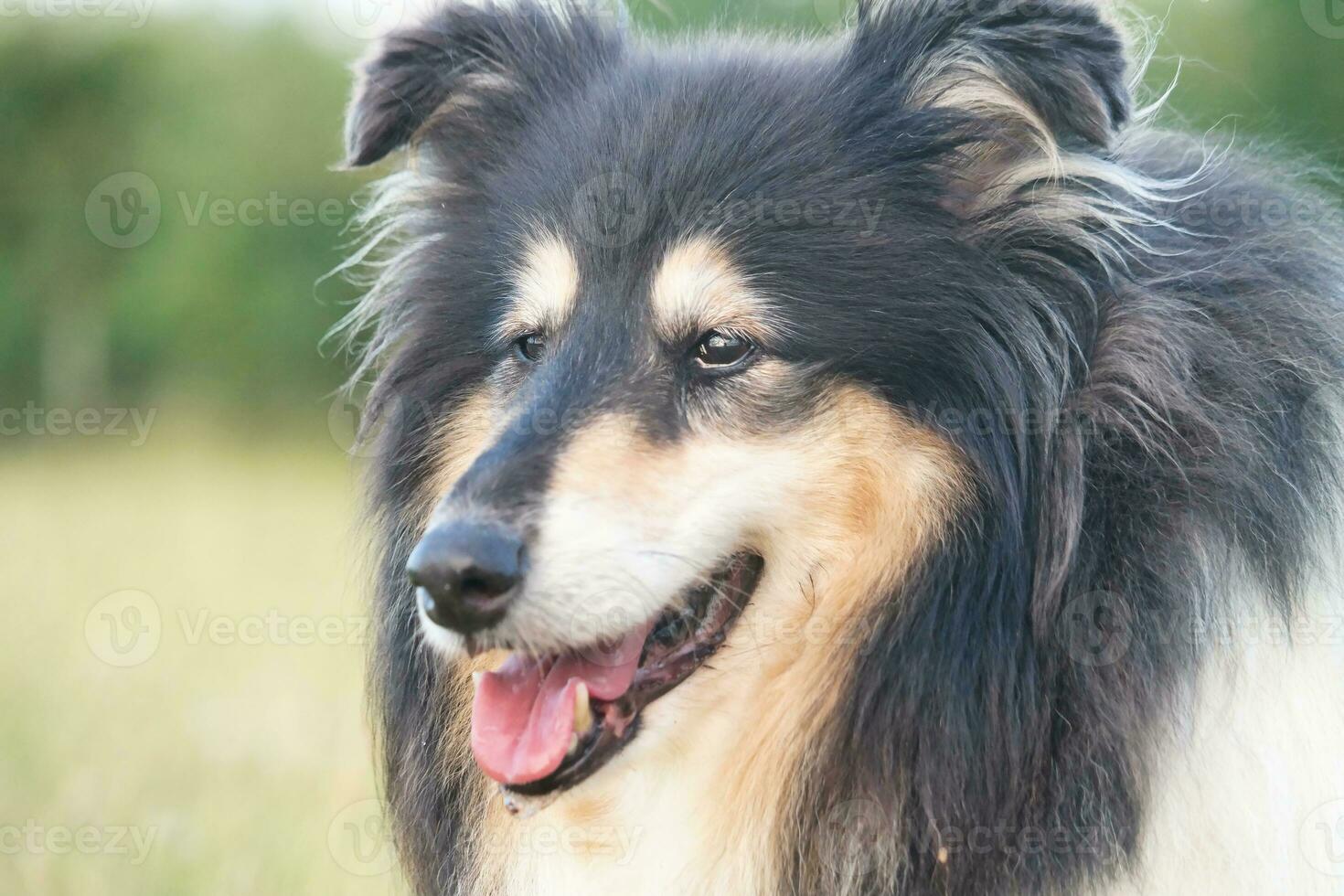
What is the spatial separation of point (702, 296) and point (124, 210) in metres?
18.6

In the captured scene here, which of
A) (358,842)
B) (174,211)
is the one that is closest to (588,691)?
(358,842)

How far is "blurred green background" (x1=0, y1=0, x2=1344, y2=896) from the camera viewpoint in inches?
180

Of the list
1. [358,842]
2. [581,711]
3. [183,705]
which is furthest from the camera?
[183,705]

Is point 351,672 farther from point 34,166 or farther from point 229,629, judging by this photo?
point 34,166

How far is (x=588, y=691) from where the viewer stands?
269cm

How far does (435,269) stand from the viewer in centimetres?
325

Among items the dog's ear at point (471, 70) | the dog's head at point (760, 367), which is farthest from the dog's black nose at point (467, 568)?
the dog's ear at point (471, 70)

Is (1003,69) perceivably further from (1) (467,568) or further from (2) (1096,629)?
(1) (467,568)

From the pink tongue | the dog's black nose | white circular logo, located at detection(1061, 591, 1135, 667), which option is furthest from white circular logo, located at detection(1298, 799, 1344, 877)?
the dog's black nose

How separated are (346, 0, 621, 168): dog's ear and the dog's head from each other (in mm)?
404

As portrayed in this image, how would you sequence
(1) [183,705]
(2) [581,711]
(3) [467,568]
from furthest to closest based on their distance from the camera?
(1) [183,705]
(2) [581,711]
(3) [467,568]

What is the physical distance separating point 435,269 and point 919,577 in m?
1.45

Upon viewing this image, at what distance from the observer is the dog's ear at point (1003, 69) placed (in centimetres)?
252

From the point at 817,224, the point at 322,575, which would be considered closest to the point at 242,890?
the point at 817,224
